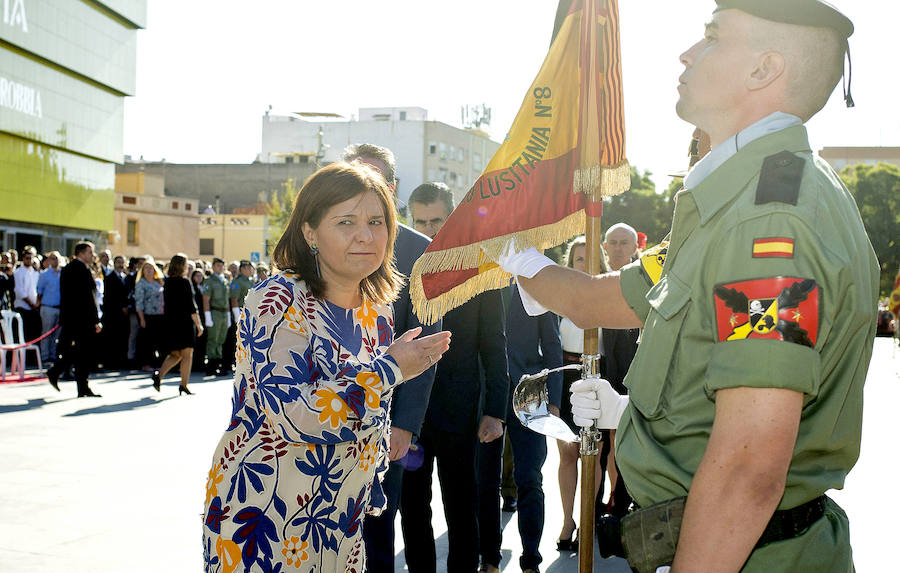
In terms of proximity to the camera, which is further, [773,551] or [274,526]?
[274,526]

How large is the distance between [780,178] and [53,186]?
3499 centimetres

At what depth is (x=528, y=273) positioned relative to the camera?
2549 mm

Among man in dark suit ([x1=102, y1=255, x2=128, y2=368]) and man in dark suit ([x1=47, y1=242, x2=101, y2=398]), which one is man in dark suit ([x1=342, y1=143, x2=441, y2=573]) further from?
man in dark suit ([x1=102, y1=255, x2=128, y2=368])

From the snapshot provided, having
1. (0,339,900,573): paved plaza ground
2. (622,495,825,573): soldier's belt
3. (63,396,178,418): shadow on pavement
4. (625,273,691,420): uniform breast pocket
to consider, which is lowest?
(63,396,178,418): shadow on pavement

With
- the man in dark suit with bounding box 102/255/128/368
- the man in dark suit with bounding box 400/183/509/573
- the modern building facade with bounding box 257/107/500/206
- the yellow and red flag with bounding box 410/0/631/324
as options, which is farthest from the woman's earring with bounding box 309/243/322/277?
the modern building facade with bounding box 257/107/500/206

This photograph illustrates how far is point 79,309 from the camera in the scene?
12344 millimetres

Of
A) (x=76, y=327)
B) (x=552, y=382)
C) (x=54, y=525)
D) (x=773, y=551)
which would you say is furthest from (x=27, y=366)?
(x=773, y=551)

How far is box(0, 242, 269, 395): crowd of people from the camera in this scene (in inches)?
626

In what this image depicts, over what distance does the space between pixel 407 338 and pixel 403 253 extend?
146 centimetres

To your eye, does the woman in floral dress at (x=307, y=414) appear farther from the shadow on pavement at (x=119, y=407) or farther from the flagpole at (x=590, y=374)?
the shadow on pavement at (x=119, y=407)

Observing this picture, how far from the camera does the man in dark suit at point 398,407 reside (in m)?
3.91

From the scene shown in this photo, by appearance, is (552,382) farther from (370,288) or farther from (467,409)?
(370,288)

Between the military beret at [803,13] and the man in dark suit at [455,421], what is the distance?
3.05 m

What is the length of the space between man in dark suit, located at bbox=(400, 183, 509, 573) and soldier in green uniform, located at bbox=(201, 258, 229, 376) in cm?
1260
